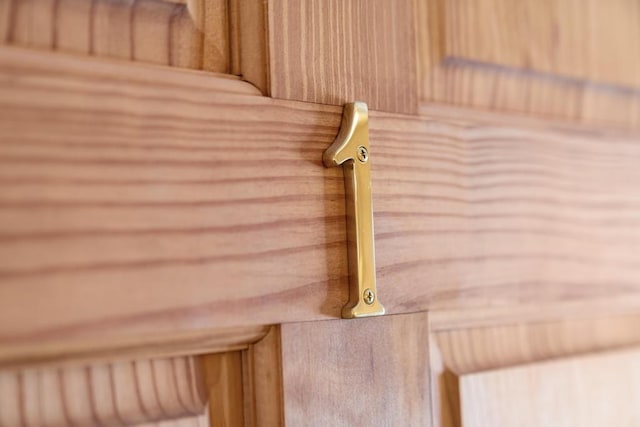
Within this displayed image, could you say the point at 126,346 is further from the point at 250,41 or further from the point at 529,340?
the point at 529,340

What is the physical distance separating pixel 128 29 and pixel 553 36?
299 mm

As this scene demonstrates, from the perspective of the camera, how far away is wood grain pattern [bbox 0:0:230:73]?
0.29 meters

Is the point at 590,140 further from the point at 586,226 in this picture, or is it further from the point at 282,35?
the point at 282,35

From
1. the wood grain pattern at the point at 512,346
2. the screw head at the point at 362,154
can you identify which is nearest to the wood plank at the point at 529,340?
the wood grain pattern at the point at 512,346

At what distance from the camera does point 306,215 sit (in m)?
0.34

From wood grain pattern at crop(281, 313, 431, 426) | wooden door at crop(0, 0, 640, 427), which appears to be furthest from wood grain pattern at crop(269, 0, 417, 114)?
wood grain pattern at crop(281, 313, 431, 426)

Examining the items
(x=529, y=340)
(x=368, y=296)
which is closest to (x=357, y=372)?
(x=368, y=296)

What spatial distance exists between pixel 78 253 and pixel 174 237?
41 mm

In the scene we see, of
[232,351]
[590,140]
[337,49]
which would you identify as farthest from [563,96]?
[232,351]

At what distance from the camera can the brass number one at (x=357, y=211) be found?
350mm

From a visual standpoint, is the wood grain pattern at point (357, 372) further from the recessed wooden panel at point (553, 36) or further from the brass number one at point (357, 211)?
the recessed wooden panel at point (553, 36)

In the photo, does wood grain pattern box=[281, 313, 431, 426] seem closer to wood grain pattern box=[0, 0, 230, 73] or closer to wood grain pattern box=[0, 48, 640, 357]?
wood grain pattern box=[0, 48, 640, 357]

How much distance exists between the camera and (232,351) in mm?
334

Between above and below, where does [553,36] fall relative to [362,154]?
above
